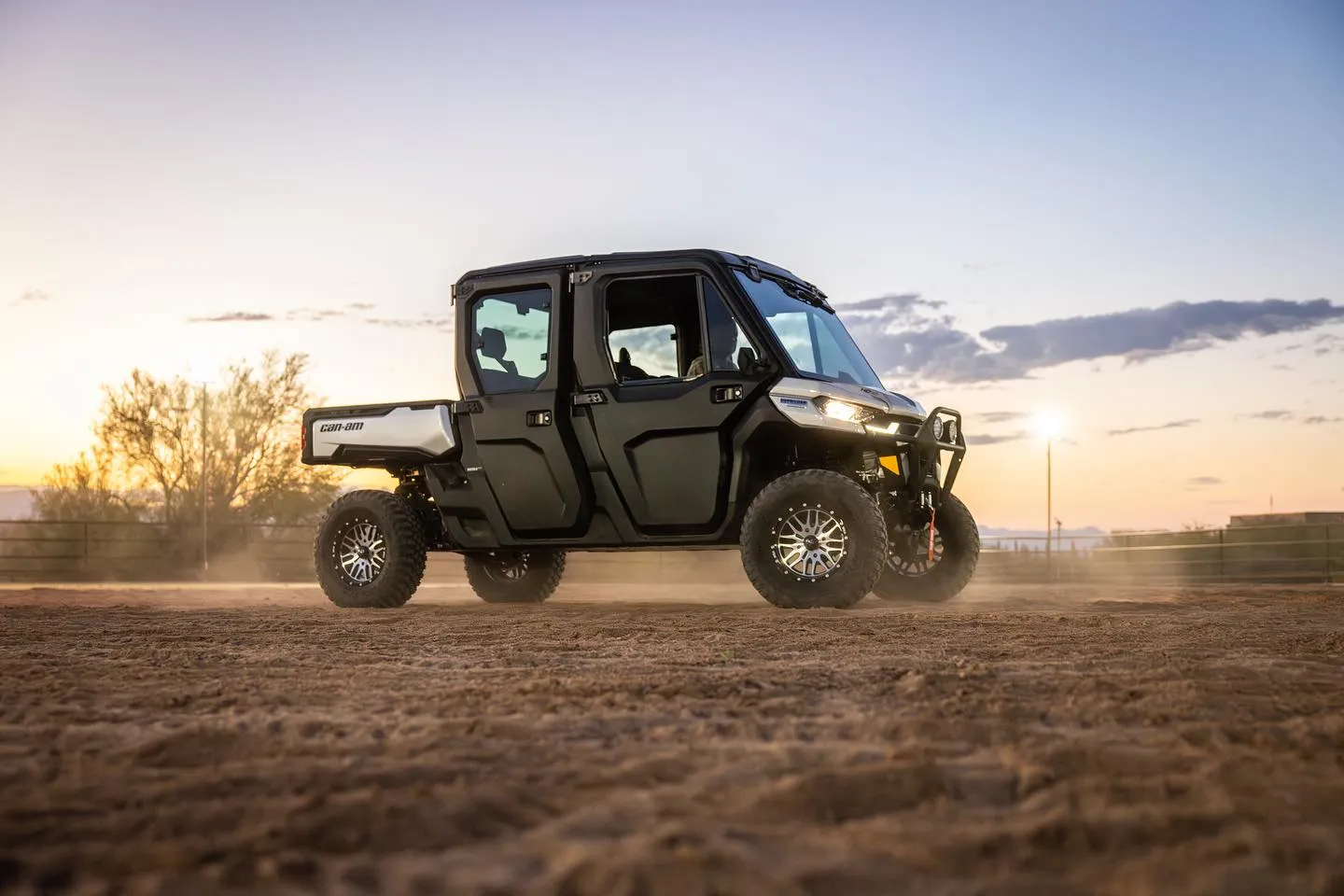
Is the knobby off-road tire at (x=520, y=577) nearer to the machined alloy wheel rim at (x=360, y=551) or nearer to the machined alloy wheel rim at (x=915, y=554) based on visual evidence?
the machined alloy wheel rim at (x=360, y=551)

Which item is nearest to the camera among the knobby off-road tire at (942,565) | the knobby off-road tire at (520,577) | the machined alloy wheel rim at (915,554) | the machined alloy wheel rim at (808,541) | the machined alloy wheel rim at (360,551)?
the machined alloy wheel rim at (808,541)

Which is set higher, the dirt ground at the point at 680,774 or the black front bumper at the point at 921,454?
the black front bumper at the point at 921,454

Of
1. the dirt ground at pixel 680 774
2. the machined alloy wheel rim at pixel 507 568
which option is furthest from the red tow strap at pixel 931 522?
the dirt ground at pixel 680 774

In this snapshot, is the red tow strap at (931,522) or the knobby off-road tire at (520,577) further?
the knobby off-road tire at (520,577)

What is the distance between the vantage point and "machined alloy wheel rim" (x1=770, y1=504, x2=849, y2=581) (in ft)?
29.7

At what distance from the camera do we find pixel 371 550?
11273 millimetres

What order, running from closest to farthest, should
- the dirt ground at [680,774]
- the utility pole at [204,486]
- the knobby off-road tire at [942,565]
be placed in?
1. the dirt ground at [680,774]
2. the knobby off-road tire at [942,565]
3. the utility pole at [204,486]

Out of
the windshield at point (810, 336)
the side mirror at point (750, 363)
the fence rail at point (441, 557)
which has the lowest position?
the fence rail at point (441, 557)

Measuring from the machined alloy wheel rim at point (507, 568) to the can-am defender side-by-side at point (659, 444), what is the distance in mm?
393

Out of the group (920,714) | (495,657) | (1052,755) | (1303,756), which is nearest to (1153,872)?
(1052,755)

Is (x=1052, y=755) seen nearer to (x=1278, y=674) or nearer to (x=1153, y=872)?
(x=1153, y=872)

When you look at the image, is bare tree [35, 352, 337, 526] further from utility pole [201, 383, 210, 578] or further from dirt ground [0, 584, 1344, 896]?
dirt ground [0, 584, 1344, 896]

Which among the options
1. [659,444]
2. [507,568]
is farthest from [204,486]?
[659,444]

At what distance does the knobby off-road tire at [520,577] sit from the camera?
12.0m
